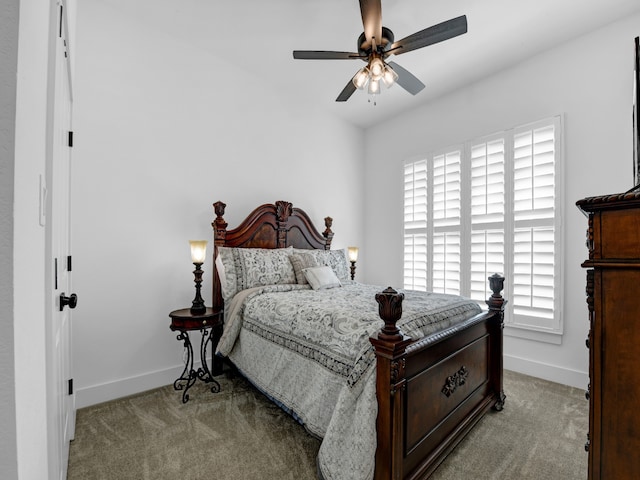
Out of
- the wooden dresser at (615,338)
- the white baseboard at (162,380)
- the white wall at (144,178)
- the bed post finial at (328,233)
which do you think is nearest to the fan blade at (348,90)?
the white wall at (144,178)

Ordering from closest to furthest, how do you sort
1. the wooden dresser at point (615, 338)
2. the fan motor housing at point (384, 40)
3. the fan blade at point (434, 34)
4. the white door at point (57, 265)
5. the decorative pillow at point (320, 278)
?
the wooden dresser at point (615, 338)
the white door at point (57, 265)
the fan blade at point (434, 34)
the fan motor housing at point (384, 40)
the decorative pillow at point (320, 278)

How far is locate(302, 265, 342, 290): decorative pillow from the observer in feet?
9.80

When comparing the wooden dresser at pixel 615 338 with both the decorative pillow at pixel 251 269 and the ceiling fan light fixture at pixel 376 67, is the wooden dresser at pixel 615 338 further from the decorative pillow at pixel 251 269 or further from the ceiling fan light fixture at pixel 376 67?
the decorative pillow at pixel 251 269

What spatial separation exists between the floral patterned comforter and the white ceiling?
240 cm

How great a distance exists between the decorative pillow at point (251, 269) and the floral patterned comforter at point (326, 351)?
144 mm

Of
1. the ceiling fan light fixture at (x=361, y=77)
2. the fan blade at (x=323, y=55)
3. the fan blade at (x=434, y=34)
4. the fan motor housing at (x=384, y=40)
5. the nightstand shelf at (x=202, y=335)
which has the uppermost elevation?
the fan motor housing at (x=384, y=40)

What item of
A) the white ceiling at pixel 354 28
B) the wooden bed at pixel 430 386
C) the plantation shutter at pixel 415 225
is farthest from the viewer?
the plantation shutter at pixel 415 225

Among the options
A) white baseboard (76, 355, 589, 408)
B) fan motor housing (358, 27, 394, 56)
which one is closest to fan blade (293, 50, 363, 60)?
fan motor housing (358, 27, 394, 56)

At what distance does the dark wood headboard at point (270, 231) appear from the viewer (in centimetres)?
311

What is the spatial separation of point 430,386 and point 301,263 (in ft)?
5.89

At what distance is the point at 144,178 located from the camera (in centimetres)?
278

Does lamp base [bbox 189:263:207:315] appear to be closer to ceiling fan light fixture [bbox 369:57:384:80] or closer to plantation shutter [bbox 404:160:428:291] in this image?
ceiling fan light fixture [bbox 369:57:384:80]

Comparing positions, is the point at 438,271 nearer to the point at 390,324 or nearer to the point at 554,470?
the point at 554,470

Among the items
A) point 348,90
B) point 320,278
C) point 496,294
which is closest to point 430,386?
point 496,294
